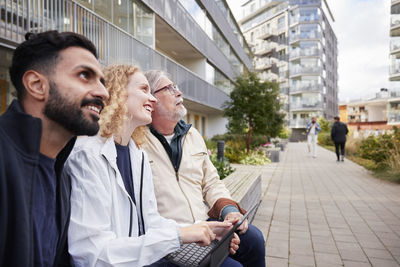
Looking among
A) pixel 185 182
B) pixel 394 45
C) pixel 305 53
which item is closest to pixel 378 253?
pixel 185 182

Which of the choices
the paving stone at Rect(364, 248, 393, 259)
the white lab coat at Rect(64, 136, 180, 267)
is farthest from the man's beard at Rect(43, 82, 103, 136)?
the paving stone at Rect(364, 248, 393, 259)

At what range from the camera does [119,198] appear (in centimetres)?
147

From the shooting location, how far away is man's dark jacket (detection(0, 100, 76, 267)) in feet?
2.90

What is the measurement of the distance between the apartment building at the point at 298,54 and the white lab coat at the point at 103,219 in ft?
160

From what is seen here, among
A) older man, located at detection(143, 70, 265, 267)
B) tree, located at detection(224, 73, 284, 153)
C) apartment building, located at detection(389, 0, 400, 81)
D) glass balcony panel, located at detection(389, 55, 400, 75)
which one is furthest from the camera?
glass balcony panel, located at detection(389, 55, 400, 75)

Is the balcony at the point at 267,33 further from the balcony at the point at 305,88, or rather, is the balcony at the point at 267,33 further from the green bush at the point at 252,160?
the green bush at the point at 252,160

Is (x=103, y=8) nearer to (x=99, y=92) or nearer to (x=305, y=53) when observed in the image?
(x=99, y=92)

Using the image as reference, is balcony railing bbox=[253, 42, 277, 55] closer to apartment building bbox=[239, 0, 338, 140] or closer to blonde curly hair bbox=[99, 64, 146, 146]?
apartment building bbox=[239, 0, 338, 140]

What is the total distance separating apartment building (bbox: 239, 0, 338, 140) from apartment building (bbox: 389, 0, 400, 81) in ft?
56.4

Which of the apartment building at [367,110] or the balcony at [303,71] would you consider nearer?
the balcony at [303,71]

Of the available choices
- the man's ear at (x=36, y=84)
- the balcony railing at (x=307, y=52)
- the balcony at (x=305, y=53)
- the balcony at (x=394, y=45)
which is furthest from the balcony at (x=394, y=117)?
the man's ear at (x=36, y=84)

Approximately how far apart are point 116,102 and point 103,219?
0.72m

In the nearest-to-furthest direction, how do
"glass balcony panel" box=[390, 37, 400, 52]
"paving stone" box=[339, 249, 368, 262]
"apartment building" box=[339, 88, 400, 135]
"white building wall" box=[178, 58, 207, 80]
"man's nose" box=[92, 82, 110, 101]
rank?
"man's nose" box=[92, 82, 110, 101] < "paving stone" box=[339, 249, 368, 262] < "white building wall" box=[178, 58, 207, 80] < "glass balcony panel" box=[390, 37, 400, 52] < "apartment building" box=[339, 88, 400, 135]

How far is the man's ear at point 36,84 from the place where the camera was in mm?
1044
